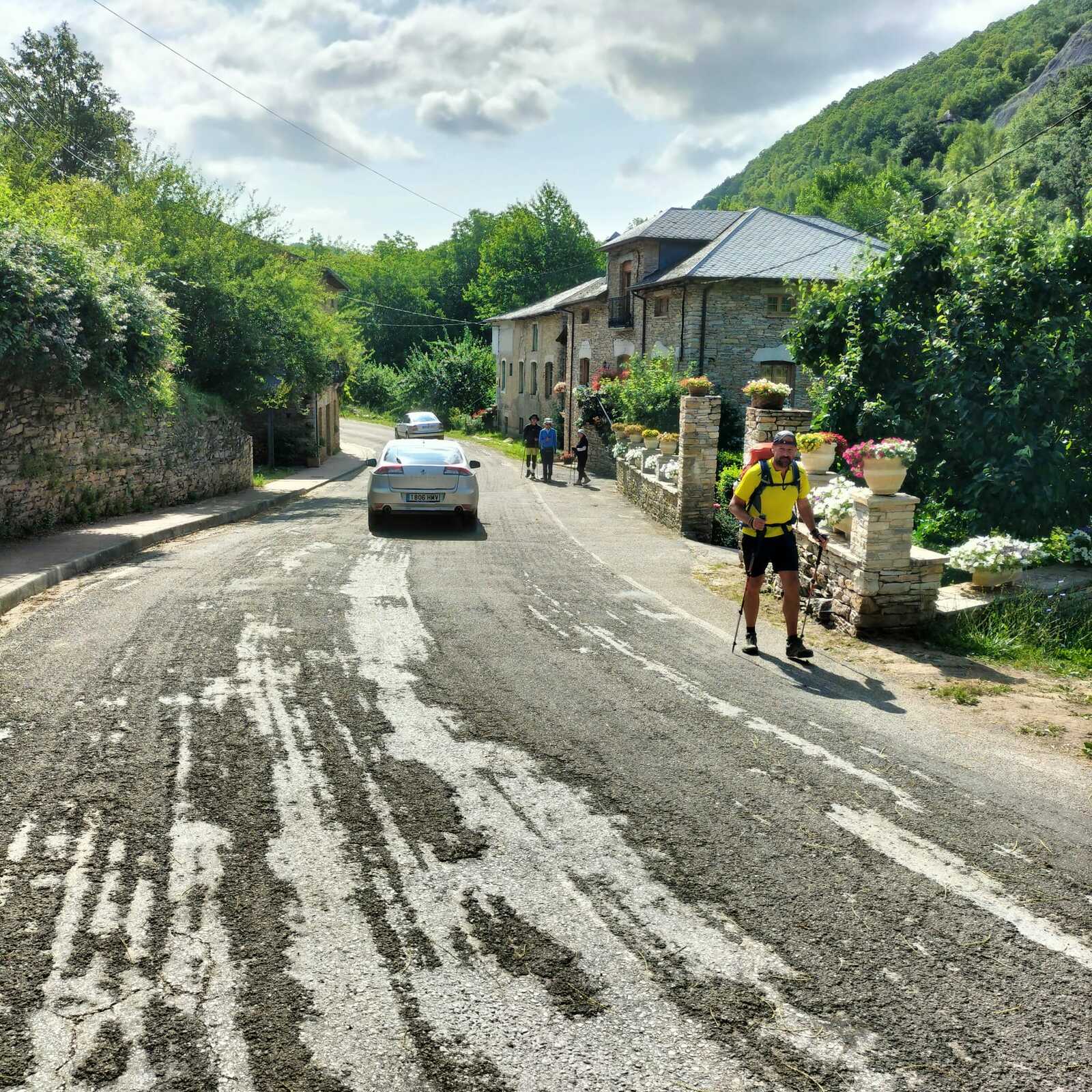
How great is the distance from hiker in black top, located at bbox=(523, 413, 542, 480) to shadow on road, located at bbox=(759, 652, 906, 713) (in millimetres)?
22494

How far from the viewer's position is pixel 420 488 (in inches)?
586

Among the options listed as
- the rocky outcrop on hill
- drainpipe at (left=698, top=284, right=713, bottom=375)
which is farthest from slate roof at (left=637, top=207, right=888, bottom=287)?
the rocky outcrop on hill

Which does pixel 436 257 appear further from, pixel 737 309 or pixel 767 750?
pixel 767 750

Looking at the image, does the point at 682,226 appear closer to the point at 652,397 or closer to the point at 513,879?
the point at 652,397

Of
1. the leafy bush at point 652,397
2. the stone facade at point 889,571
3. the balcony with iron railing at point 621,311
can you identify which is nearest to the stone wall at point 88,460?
the stone facade at point 889,571

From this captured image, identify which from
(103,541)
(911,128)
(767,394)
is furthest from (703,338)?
(911,128)

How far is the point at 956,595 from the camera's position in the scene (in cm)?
889

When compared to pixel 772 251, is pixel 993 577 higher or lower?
lower

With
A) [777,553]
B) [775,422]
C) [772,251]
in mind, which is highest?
[772,251]

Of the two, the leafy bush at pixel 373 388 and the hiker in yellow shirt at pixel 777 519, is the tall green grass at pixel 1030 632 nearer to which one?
the hiker in yellow shirt at pixel 777 519

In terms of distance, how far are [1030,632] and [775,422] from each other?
6.43 metres

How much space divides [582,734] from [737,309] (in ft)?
86.6

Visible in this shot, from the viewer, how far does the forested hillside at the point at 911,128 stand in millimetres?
78875

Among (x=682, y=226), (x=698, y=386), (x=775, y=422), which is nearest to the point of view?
(x=775, y=422)
